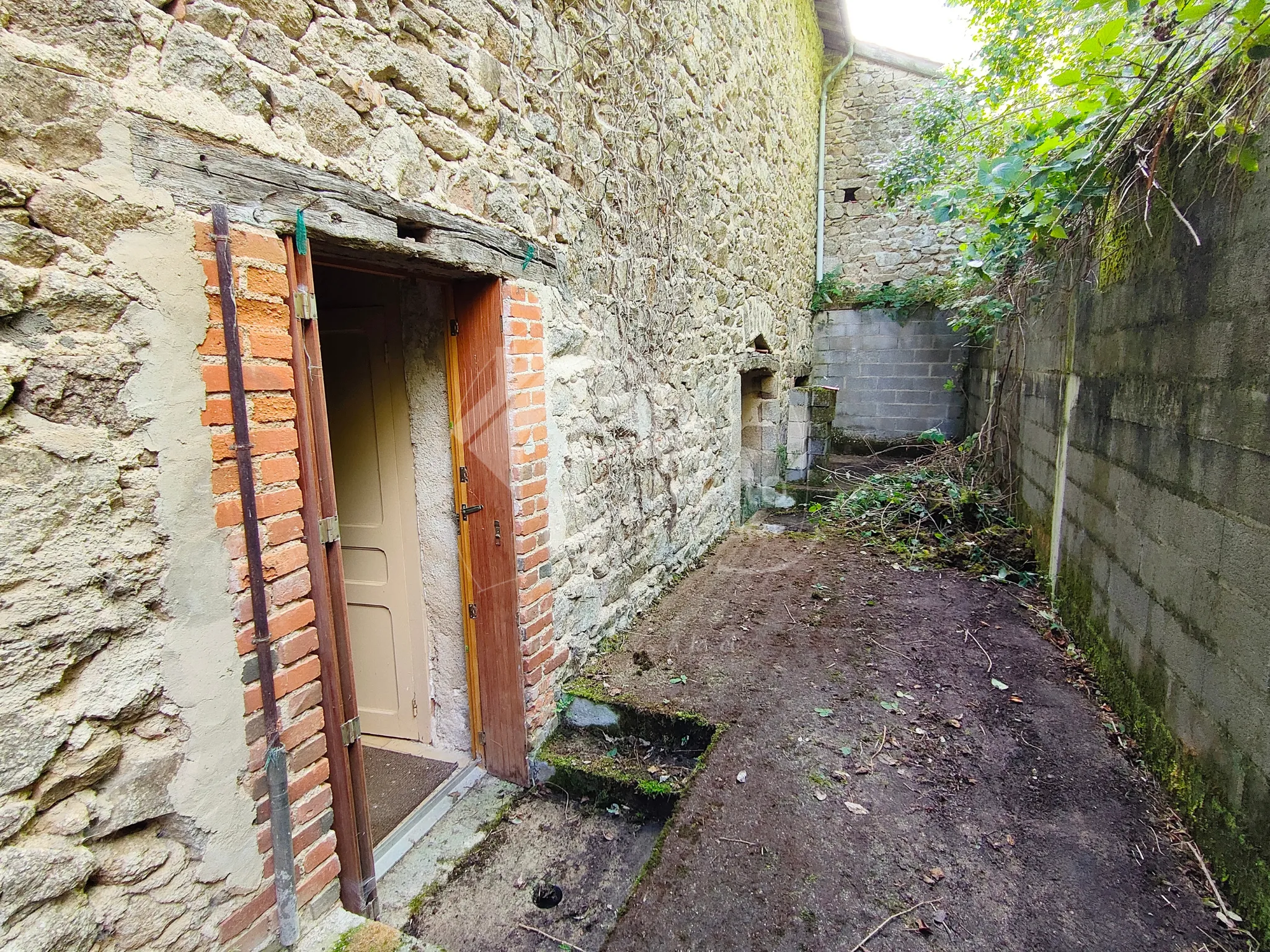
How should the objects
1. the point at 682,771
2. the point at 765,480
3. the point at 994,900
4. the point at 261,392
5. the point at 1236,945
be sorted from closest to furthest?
the point at 261,392 < the point at 1236,945 < the point at 994,900 < the point at 682,771 < the point at 765,480

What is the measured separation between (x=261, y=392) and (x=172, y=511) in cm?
34

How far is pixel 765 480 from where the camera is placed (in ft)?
22.2

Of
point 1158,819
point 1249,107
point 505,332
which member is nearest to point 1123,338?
point 1249,107

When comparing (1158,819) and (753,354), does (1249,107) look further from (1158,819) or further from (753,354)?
(753,354)

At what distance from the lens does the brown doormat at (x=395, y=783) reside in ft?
8.12

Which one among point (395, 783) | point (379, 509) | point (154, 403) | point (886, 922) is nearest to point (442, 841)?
point (395, 783)

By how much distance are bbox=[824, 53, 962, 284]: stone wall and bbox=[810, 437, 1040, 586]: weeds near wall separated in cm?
361

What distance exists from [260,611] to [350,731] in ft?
1.63

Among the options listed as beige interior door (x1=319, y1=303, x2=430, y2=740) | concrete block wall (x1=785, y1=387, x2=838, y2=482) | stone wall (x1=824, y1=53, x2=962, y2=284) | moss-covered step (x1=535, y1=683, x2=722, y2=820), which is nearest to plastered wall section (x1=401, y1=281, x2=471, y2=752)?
beige interior door (x1=319, y1=303, x2=430, y2=740)

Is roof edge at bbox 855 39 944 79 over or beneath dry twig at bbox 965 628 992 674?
over

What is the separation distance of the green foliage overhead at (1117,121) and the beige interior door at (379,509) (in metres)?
2.84

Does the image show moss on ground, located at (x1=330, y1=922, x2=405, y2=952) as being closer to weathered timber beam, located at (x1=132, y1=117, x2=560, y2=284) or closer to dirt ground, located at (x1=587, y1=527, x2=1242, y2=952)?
dirt ground, located at (x1=587, y1=527, x2=1242, y2=952)

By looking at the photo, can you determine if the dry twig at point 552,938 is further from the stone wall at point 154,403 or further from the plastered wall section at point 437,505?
the plastered wall section at point 437,505

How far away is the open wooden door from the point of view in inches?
97.2
